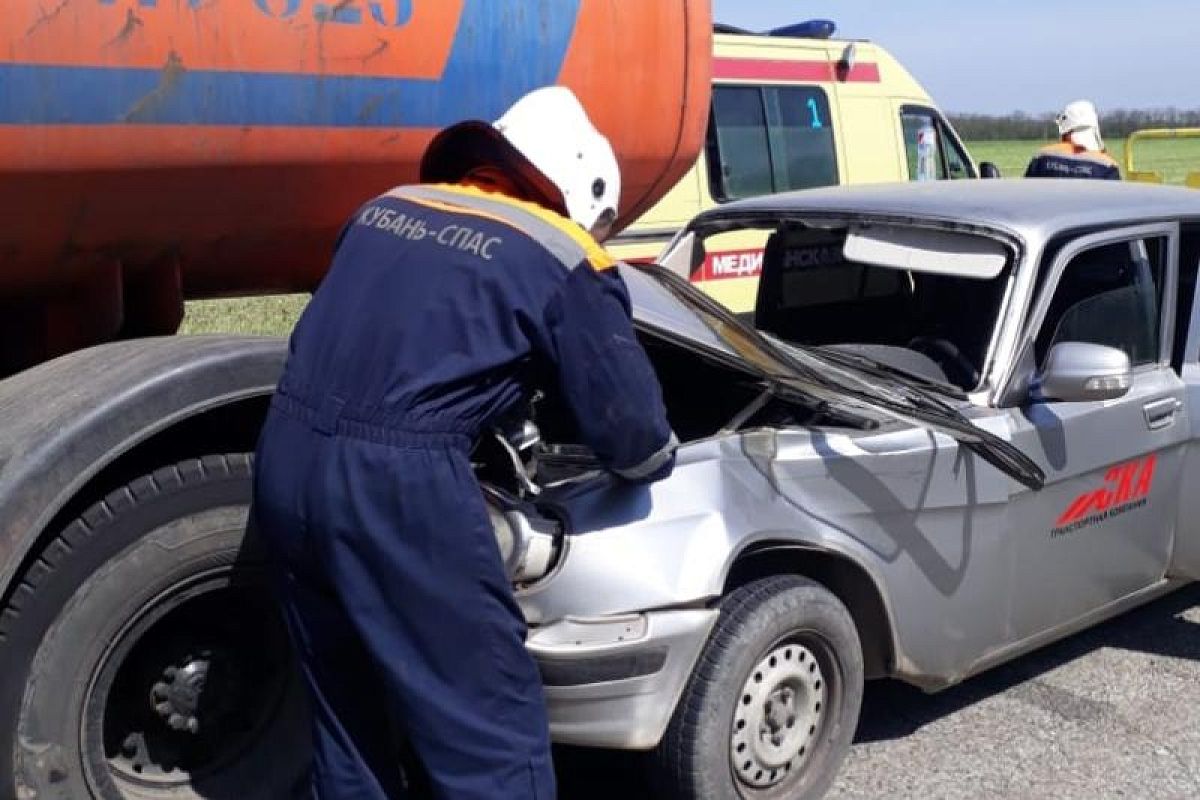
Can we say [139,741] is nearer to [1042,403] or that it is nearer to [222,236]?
Answer: [222,236]

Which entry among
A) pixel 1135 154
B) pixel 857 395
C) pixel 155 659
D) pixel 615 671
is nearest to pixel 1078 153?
pixel 857 395

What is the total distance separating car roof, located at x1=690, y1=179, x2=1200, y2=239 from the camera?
4602mm

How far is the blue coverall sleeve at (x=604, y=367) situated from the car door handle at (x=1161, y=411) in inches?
90.9

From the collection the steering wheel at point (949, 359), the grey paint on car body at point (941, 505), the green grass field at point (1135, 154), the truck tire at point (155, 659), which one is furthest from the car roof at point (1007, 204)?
the green grass field at point (1135, 154)

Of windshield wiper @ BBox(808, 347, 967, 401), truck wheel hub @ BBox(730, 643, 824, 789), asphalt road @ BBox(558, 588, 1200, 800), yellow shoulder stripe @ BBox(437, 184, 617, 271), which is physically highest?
yellow shoulder stripe @ BBox(437, 184, 617, 271)

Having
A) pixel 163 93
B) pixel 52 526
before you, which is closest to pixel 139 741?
pixel 52 526

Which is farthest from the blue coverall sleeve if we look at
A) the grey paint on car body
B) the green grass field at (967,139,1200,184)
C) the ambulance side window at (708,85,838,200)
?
the green grass field at (967,139,1200,184)

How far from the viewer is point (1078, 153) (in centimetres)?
966

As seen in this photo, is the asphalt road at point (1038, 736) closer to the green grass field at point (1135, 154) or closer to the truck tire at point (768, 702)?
the truck tire at point (768, 702)

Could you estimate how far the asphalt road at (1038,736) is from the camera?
4223 millimetres

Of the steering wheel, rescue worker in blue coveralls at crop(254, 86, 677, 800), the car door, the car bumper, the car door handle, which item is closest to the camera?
rescue worker in blue coveralls at crop(254, 86, 677, 800)

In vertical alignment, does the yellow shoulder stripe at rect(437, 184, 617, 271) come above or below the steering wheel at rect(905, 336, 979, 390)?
above

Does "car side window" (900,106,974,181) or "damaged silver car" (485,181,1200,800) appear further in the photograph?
"car side window" (900,106,974,181)

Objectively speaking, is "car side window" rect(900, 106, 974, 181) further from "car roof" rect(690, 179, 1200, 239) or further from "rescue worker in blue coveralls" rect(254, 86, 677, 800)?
"rescue worker in blue coveralls" rect(254, 86, 677, 800)
